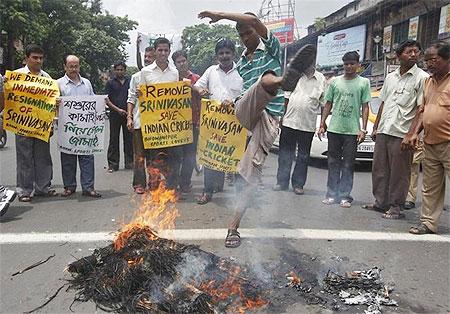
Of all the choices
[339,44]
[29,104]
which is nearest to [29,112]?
[29,104]

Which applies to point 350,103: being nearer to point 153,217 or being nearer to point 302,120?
point 302,120

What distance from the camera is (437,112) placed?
4562 mm

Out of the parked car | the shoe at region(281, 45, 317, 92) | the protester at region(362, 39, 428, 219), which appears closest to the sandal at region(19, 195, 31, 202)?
the shoe at region(281, 45, 317, 92)

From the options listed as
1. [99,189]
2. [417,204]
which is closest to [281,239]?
[417,204]

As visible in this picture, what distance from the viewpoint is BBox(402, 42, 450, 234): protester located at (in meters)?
4.49

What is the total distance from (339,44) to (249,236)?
23284 mm

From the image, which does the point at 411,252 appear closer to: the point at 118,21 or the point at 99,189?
the point at 99,189

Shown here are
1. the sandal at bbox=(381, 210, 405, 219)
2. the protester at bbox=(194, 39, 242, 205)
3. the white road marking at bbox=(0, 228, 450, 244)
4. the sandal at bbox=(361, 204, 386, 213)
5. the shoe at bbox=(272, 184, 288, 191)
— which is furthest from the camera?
the shoe at bbox=(272, 184, 288, 191)

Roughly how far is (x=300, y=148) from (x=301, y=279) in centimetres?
341

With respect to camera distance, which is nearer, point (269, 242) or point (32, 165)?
point (269, 242)

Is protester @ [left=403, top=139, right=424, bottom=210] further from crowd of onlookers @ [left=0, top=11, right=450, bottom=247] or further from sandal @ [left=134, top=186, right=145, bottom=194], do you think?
sandal @ [left=134, top=186, right=145, bottom=194]

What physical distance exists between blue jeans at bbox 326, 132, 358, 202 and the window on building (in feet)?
52.8

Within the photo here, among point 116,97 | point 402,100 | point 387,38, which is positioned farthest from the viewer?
point 387,38

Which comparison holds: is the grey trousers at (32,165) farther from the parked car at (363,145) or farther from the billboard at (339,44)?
the billboard at (339,44)
